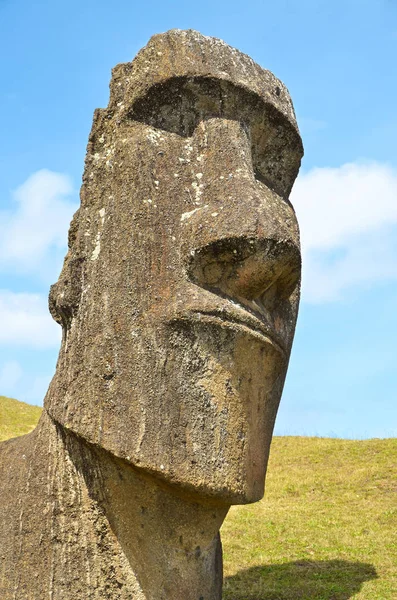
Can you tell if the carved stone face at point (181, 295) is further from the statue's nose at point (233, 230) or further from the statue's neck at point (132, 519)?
the statue's neck at point (132, 519)

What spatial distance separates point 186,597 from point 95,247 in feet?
7.21

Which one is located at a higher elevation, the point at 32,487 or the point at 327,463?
the point at 327,463

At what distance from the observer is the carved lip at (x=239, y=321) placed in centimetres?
408

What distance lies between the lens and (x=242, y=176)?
4.40 metres

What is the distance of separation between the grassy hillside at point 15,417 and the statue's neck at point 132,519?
1229 cm

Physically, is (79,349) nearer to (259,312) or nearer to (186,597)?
(259,312)

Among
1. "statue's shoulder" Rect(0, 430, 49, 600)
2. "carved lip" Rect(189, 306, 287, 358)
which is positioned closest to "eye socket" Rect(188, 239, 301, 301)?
"carved lip" Rect(189, 306, 287, 358)

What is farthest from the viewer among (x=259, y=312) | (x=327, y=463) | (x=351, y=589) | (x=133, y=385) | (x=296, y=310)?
(x=327, y=463)

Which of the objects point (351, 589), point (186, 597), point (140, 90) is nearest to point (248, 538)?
point (351, 589)

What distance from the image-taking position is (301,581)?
7.71 m

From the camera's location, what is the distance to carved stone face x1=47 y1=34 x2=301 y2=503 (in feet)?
13.4

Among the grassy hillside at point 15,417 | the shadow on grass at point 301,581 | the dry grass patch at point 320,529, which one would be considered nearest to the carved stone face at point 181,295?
the shadow on grass at point 301,581

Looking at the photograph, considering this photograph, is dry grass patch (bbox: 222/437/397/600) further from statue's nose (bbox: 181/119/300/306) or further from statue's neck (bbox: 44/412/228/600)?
statue's nose (bbox: 181/119/300/306)

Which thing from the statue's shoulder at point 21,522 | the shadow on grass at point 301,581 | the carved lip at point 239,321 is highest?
the carved lip at point 239,321
